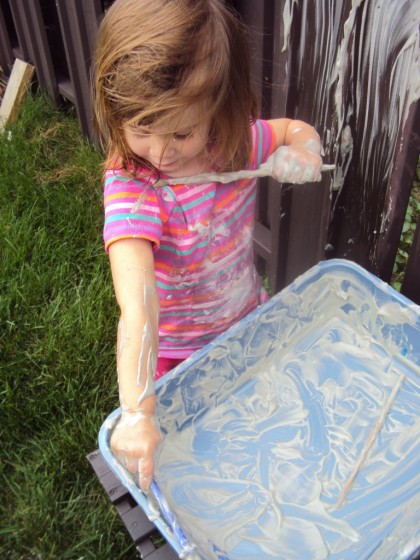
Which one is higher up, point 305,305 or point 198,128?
point 198,128

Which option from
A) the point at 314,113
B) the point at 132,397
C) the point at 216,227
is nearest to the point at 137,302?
the point at 132,397

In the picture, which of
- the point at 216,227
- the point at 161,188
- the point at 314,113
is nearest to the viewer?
Answer: the point at 161,188

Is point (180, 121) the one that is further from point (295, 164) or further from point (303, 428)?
point (303, 428)

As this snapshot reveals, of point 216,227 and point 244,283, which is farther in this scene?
point 244,283

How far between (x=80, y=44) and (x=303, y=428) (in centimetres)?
182

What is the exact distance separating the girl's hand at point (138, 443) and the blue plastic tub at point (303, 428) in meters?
0.09

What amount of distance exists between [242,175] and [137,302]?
0.40m

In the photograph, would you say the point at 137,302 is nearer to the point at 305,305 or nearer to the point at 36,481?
the point at 305,305

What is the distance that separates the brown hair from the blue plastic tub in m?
0.55

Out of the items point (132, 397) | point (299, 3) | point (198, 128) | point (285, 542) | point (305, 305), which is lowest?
point (285, 542)

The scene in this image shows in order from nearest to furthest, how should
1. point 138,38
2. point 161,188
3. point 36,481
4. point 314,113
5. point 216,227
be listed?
point 138,38 → point 161,188 → point 216,227 → point 314,113 → point 36,481

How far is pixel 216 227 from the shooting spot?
53.5 inches

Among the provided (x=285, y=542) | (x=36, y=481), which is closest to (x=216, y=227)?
(x=285, y=542)

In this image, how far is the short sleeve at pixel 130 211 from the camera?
1171mm
